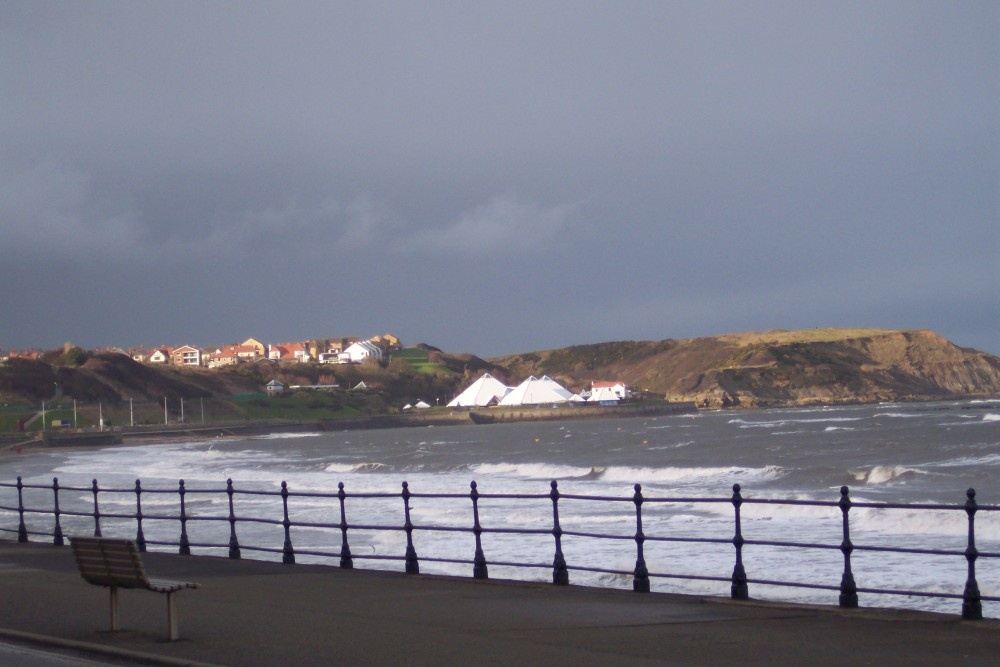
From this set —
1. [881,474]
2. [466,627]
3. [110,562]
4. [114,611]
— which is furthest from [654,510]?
[110,562]

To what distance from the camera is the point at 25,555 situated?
15164mm

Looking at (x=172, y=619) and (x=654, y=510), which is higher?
(x=172, y=619)

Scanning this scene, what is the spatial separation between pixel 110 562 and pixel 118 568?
4.3 inches

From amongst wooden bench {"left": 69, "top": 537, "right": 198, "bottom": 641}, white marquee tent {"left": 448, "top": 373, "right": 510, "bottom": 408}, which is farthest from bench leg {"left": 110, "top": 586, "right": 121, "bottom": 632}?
white marquee tent {"left": 448, "top": 373, "right": 510, "bottom": 408}

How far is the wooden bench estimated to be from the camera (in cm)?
811

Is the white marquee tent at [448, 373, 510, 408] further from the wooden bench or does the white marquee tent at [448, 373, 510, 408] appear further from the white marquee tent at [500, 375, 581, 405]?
the wooden bench

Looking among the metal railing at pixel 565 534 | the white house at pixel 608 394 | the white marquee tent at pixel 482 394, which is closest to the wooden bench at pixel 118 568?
the metal railing at pixel 565 534

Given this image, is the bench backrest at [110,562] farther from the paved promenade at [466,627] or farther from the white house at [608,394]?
the white house at [608,394]

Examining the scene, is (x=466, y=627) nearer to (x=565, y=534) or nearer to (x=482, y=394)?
(x=565, y=534)

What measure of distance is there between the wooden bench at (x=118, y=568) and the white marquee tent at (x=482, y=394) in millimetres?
176256

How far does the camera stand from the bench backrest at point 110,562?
8.10m

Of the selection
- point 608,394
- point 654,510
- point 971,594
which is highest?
point 971,594

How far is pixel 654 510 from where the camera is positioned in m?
23.8

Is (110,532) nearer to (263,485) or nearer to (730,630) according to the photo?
(263,485)
